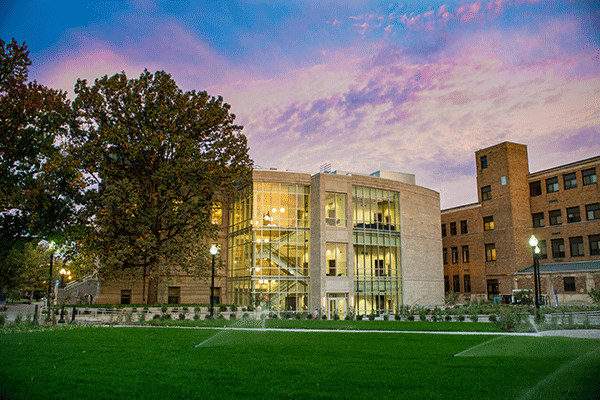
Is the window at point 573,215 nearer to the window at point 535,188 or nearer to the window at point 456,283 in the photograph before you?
the window at point 535,188

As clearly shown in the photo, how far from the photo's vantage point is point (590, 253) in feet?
180

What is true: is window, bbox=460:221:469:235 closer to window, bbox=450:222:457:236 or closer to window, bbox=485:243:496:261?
window, bbox=450:222:457:236

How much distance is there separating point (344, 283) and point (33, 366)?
36425 millimetres

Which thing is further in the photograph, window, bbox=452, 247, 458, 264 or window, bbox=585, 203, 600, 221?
window, bbox=452, 247, 458, 264

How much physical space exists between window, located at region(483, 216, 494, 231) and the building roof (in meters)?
7.90

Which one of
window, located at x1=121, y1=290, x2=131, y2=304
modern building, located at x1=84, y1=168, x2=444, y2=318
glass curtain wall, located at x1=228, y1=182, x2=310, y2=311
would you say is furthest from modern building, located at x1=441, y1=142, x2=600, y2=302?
window, located at x1=121, y1=290, x2=131, y2=304

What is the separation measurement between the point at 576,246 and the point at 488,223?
11642 mm

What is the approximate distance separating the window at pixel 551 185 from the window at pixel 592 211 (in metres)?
5.03

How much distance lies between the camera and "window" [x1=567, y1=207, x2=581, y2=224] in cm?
5700

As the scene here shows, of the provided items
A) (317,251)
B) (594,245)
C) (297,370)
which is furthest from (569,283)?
(297,370)

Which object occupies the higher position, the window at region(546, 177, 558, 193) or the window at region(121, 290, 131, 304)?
the window at region(546, 177, 558, 193)

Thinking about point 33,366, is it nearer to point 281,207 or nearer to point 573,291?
point 281,207

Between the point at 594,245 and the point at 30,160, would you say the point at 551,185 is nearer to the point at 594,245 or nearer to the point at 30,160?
the point at 594,245

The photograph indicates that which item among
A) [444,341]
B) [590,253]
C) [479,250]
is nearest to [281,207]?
[444,341]
